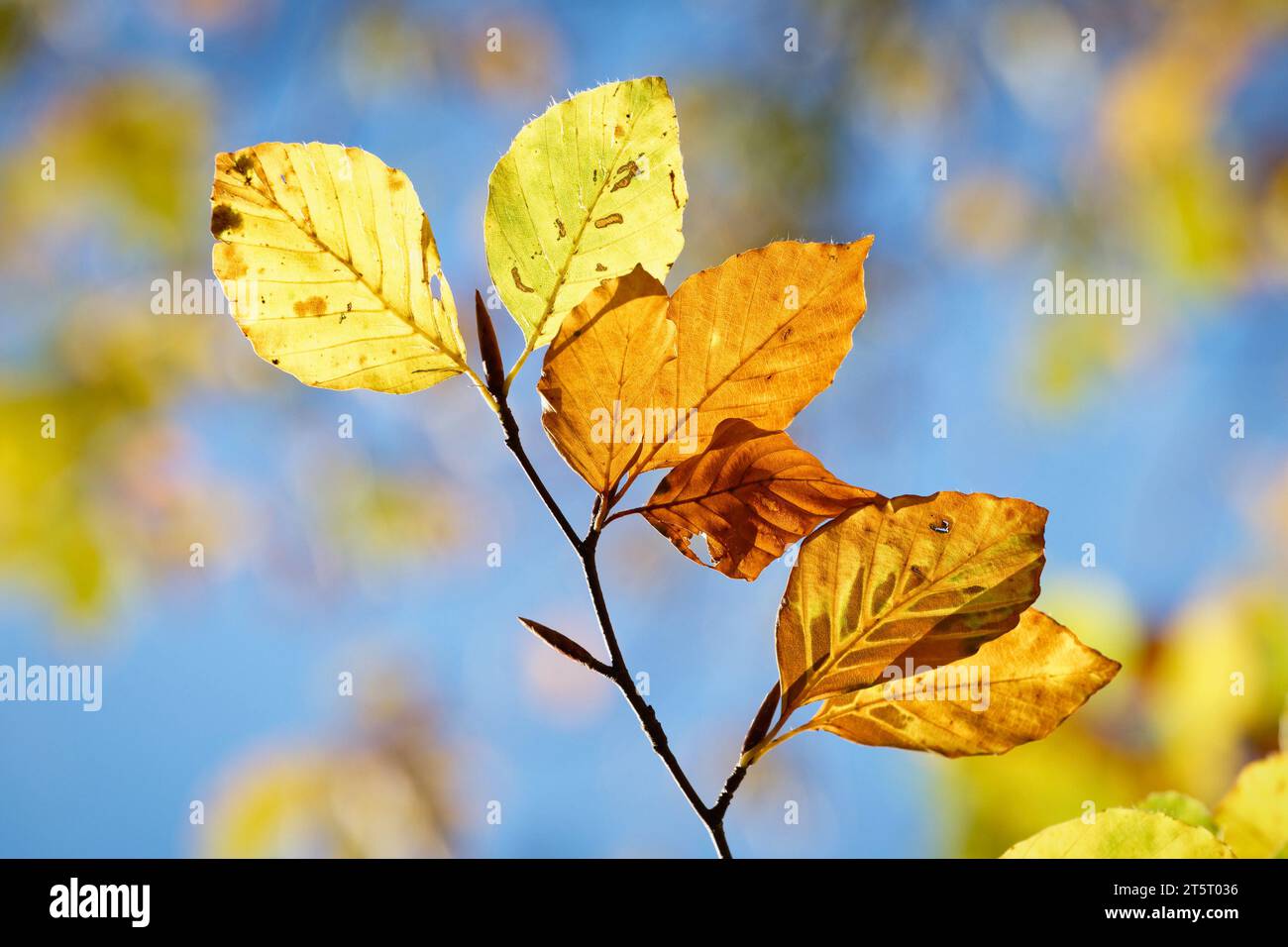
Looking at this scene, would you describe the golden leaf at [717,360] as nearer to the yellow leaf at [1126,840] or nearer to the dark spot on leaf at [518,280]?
the dark spot on leaf at [518,280]

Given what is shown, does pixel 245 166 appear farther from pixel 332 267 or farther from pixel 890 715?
pixel 890 715

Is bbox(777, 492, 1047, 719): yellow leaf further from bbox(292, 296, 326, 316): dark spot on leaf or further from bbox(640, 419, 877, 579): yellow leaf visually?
bbox(292, 296, 326, 316): dark spot on leaf

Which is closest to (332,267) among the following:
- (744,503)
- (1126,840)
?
(744,503)

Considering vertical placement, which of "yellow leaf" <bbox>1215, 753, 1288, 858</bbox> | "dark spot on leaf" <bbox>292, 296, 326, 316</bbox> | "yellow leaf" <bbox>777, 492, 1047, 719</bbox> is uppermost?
"dark spot on leaf" <bbox>292, 296, 326, 316</bbox>

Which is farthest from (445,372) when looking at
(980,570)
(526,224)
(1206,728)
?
(1206,728)

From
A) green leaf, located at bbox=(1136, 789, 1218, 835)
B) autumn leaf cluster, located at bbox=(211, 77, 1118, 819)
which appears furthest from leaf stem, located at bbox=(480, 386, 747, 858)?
green leaf, located at bbox=(1136, 789, 1218, 835)
